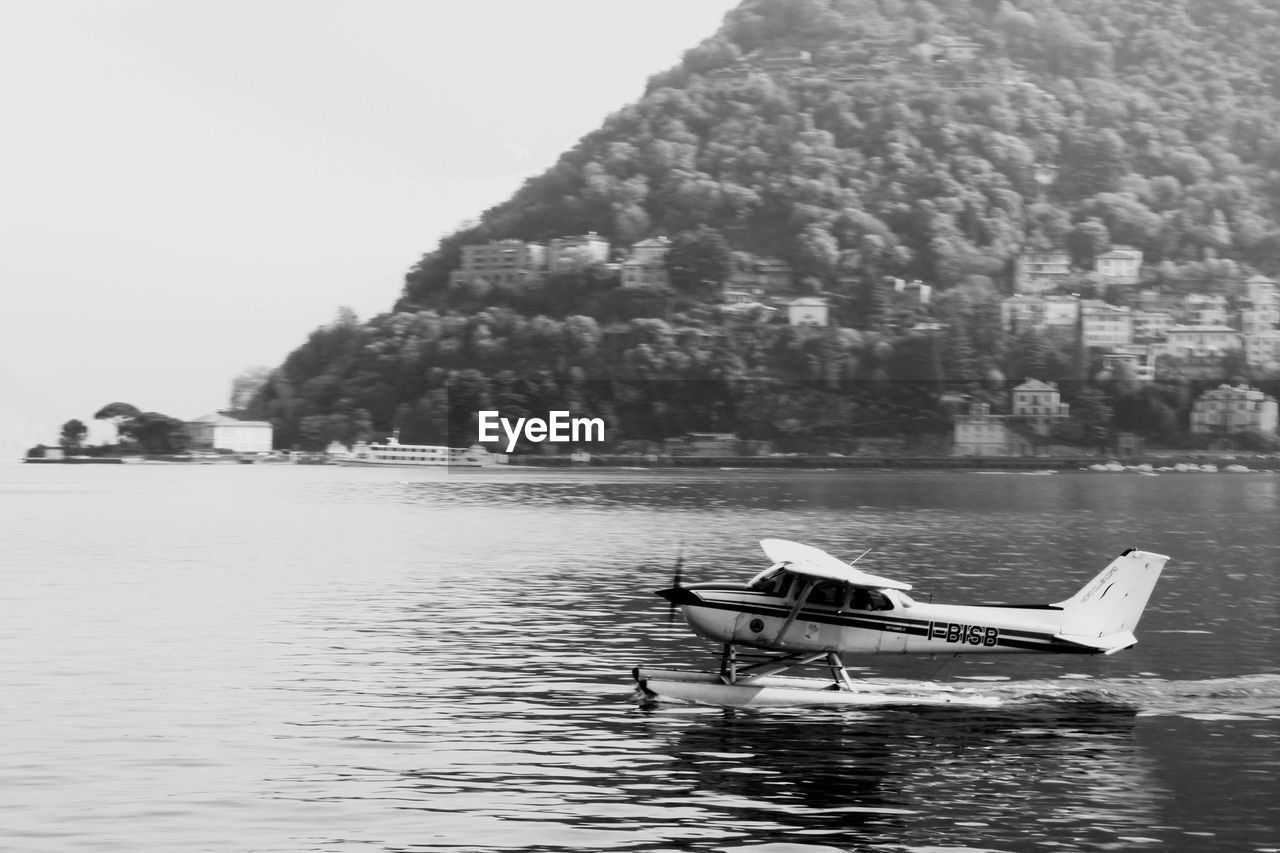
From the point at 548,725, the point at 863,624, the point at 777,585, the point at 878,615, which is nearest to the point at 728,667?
the point at 777,585

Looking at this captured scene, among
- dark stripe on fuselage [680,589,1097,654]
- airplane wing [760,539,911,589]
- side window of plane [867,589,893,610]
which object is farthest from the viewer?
side window of plane [867,589,893,610]

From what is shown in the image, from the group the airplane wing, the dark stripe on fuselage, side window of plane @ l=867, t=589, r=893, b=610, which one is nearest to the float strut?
the dark stripe on fuselage

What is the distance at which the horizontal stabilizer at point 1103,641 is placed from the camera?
21.7m

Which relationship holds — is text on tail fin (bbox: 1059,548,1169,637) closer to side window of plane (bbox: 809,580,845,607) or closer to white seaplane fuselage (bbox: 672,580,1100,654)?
white seaplane fuselage (bbox: 672,580,1100,654)

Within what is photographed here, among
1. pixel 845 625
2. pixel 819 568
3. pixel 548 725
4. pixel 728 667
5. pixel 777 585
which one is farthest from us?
pixel 728 667

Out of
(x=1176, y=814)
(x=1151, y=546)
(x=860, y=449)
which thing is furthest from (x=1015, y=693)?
(x=860, y=449)

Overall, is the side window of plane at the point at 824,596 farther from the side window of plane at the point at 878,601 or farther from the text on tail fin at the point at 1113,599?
the text on tail fin at the point at 1113,599

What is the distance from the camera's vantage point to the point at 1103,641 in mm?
21891

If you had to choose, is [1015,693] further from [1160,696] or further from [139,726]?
[139,726]

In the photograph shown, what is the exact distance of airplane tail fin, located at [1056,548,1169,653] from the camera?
21.8m

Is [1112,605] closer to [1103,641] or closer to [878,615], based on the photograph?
[1103,641]

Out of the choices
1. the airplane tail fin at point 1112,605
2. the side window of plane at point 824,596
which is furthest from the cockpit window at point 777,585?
the airplane tail fin at point 1112,605

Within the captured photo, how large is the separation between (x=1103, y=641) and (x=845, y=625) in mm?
3936

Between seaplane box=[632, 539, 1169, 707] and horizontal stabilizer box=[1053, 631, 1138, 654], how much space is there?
1cm
